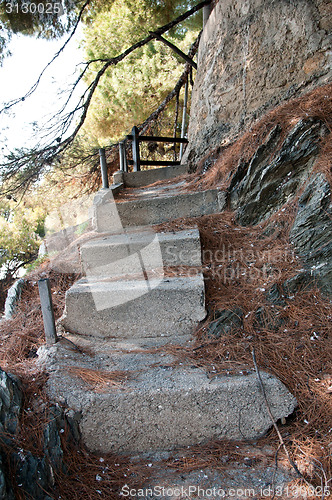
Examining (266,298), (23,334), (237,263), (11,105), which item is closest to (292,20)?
(237,263)

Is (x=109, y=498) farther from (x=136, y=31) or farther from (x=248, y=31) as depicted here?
(x=136, y=31)

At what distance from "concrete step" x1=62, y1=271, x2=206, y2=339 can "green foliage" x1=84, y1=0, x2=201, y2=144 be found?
8080mm

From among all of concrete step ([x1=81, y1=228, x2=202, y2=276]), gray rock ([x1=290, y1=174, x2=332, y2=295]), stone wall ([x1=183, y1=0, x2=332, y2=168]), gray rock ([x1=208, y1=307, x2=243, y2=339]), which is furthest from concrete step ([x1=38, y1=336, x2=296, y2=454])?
stone wall ([x1=183, y1=0, x2=332, y2=168])

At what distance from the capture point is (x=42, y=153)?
196 inches

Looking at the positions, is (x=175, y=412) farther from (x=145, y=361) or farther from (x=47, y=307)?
(x=47, y=307)

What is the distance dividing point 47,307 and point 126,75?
879cm

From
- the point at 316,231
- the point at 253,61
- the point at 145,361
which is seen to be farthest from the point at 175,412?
the point at 253,61

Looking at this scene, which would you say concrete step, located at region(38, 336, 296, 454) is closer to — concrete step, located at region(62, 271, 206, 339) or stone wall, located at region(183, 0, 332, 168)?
concrete step, located at region(62, 271, 206, 339)

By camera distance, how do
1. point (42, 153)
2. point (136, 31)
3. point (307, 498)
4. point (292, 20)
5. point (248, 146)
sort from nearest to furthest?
point (307, 498)
point (248, 146)
point (292, 20)
point (42, 153)
point (136, 31)

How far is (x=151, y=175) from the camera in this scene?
19.5ft

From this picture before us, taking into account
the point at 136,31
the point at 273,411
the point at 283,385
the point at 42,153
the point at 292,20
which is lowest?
the point at 273,411

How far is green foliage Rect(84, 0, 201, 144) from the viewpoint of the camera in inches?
326

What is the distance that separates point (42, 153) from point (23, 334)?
11.3 feet

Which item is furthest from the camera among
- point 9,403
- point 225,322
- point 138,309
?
point 138,309
